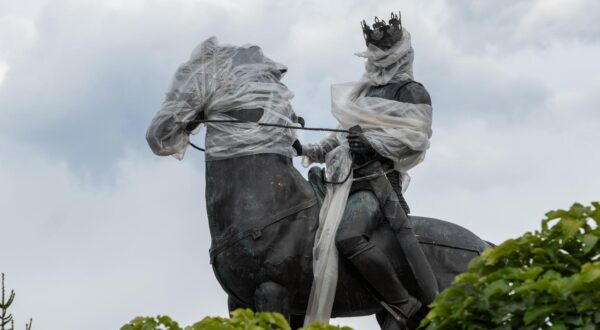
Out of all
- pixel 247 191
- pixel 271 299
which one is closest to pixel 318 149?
pixel 247 191

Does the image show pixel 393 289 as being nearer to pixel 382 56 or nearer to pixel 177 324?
pixel 382 56

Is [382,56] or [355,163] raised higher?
[382,56]

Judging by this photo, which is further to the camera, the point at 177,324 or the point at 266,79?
the point at 266,79

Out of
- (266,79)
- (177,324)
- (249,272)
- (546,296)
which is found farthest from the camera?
(266,79)

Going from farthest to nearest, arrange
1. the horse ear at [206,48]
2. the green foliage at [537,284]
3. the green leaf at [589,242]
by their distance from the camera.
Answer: the horse ear at [206,48] < the green leaf at [589,242] < the green foliage at [537,284]

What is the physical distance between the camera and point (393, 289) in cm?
1320

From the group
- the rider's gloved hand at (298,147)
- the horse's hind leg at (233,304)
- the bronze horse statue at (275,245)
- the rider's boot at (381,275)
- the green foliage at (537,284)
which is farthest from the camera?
the rider's gloved hand at (298,147)

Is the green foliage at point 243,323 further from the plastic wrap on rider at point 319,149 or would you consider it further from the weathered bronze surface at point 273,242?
the plastic wrap on rider at point 319,149

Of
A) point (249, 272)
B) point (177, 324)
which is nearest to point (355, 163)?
point (249, 272)

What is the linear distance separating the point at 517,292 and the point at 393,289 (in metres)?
4.00

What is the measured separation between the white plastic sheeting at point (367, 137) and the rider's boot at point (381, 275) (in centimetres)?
16

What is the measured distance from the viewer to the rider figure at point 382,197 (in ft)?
43.2

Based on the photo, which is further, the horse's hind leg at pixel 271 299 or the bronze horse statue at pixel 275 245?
the bronze horse statue at pixel 275 245

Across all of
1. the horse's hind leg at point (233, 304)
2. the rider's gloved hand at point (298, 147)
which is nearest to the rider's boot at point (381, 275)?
the horse's hind leg at point (233, 304)
